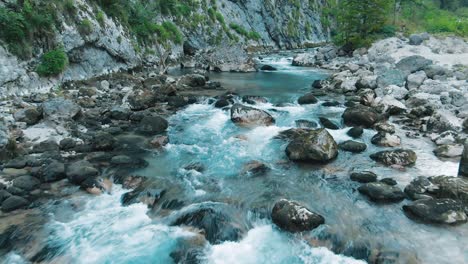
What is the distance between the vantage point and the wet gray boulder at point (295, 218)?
7.48 m

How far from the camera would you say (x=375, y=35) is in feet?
123

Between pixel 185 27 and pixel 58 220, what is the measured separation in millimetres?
29088

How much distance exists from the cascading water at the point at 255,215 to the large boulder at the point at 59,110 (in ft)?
12.7

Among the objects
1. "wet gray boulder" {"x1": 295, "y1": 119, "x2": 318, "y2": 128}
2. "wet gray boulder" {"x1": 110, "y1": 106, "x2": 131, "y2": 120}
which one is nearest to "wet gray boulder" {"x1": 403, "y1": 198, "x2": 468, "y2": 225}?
"wet gray boulder" {"x1": 295, "y1": 119, "x2": 318, "y2": 128}

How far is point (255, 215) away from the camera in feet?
26.5

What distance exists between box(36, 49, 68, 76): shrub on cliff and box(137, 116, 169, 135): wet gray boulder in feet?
17.9

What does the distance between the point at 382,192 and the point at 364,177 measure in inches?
35.0

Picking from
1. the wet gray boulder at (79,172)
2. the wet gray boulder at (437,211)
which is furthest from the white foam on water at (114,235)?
the wet gray boulder at (437,211)

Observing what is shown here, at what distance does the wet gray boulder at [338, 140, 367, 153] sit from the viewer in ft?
37.8

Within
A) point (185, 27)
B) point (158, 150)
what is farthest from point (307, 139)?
point (185, 27)

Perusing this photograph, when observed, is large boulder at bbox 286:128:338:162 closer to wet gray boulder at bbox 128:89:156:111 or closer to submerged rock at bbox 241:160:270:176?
submerged rock at bbox 241:160:270:176

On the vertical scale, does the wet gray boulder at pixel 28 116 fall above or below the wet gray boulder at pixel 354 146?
above

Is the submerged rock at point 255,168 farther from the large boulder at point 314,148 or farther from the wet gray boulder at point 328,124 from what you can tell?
the wet gray boulder at point 328,124

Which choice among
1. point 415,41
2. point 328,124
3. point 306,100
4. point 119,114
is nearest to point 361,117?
point 328,124
